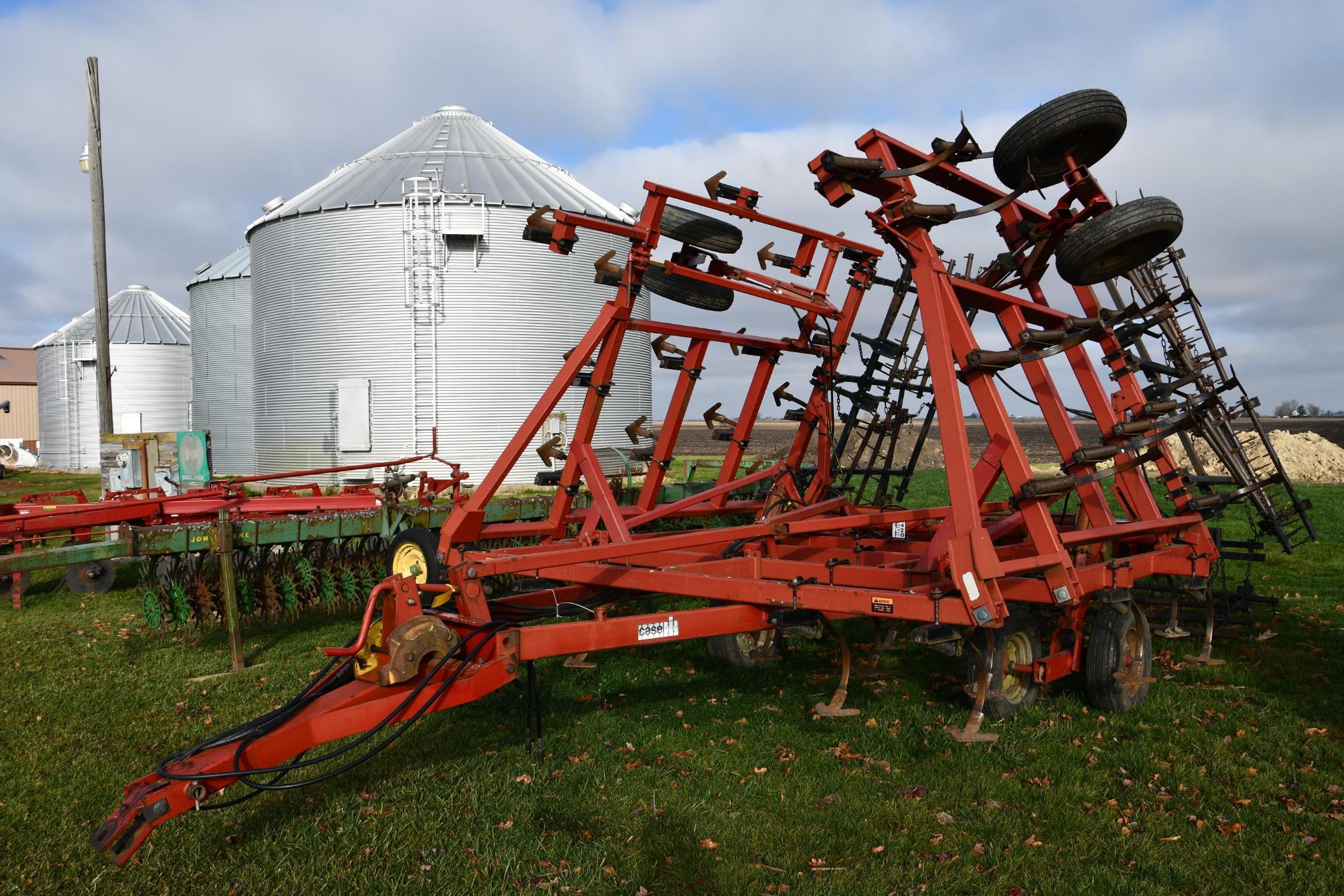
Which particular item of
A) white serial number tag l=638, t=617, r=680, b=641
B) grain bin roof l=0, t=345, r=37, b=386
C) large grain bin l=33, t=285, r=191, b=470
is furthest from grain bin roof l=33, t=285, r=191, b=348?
white serial number tag l=638, t=617, r=680, b=641

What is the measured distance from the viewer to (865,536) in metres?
7.76

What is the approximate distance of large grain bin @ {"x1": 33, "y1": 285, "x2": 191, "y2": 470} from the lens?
123 feet

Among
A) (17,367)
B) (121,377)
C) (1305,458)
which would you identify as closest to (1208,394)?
(1305,458)

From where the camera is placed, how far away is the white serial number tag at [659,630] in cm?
488

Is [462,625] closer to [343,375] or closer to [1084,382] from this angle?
[1084,382]

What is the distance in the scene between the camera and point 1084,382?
6750 mm

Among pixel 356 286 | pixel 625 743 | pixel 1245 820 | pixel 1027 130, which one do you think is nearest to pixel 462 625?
pixel 625 743

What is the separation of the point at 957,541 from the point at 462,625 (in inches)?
107

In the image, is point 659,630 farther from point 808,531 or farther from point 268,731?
point 808,531

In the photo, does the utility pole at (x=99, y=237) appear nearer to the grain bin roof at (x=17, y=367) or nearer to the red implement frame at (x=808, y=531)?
the red implement frame at (x=808, y=531)

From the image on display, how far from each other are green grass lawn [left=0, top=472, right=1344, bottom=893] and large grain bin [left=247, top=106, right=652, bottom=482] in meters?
15.5

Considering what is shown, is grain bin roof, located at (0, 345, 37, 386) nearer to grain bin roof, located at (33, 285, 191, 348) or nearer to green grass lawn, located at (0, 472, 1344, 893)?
grain bin roof, located at (33, 285, 191, 348)

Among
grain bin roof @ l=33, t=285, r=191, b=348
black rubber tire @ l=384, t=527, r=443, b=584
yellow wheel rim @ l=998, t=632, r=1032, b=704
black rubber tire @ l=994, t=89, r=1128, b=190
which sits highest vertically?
grain bin roof @ l=33, t=285, r=191, b=348

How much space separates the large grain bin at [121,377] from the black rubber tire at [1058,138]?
123ft
